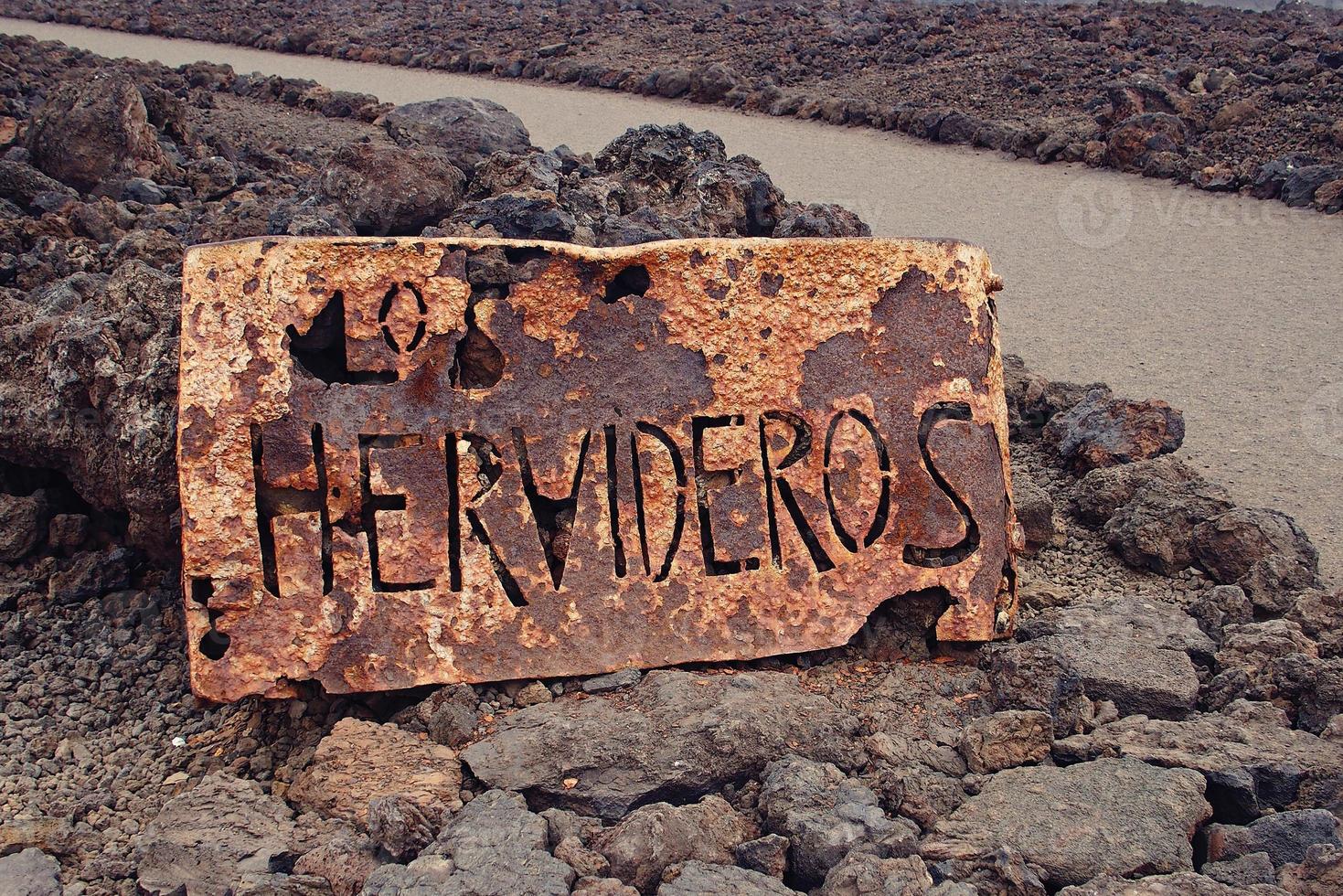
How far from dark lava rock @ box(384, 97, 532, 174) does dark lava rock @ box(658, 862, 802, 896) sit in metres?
5.03

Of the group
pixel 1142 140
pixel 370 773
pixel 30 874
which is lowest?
pixel 30 874

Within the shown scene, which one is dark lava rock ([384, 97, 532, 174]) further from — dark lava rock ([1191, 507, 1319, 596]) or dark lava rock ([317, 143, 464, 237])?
dark lava rock ([1191, 507, 1319, 596])

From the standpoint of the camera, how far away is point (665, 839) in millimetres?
2248

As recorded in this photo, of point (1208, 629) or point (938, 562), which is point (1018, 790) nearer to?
point (938, 562)

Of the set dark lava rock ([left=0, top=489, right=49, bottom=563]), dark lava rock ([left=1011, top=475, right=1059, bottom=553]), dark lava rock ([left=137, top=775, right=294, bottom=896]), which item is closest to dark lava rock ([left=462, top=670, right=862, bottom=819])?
dark lava rock ([left=137, top=775, right=294, bottom=896])

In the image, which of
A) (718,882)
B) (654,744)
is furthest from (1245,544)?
(718,882)

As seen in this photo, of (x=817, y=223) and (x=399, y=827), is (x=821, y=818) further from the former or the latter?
(x=817, y=223)

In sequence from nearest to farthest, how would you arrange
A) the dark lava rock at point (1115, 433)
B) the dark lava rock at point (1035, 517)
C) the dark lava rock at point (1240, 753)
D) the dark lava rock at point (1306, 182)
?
the dark lava rock at point (1240, 753), the dark lava rock at point (1035, 517), the dark lava rock at point (1115, 433), the dark lava rock at point (1306, 182)

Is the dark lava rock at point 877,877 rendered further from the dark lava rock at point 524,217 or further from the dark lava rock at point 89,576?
the dark lava rock at point 524,217

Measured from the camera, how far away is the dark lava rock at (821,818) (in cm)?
224

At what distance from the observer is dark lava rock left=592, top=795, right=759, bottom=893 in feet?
7.29

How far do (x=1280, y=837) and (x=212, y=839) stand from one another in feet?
6.83

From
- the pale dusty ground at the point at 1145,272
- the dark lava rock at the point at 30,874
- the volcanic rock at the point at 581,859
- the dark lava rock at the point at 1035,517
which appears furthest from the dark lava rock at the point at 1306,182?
the dark lava rock at the point at 30,874

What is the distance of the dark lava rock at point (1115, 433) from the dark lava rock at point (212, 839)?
10.2 feet
